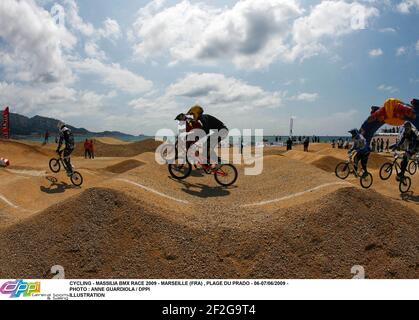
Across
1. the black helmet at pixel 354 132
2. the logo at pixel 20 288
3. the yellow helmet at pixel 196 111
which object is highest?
the yellow helmet at pixel 196 111

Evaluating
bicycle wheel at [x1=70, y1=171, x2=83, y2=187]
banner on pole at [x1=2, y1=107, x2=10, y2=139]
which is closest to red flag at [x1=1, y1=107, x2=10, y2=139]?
banner on pole at [x1=2, y1=107, x2=10, y2=139]

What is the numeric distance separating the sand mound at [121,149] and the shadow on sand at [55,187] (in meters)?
23.5

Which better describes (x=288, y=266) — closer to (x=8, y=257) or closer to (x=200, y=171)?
(x=8, y=257)

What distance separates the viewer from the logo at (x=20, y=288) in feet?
15.1

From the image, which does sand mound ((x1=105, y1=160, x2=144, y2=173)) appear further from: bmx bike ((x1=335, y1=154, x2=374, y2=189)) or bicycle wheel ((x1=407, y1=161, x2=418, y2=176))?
bicycle wheel ((x1=407, y1=161, x2=418, y2=176))

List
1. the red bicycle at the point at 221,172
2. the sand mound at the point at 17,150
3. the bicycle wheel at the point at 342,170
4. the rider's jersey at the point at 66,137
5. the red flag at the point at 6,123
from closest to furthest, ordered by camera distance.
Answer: the red bicycle at the point at 221,172
the rider's jersey at the point at 66,137
the bicycle wheel at the point at 342,170
the sand mound at the point at 17,150
the red flag at the point at 6,123

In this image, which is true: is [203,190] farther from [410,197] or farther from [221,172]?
[410,197]

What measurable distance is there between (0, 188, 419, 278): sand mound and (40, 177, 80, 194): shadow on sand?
742 cm

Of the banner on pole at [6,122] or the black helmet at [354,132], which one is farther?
the banner on pole at [6,122]

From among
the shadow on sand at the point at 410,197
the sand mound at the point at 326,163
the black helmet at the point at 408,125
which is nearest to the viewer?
the shadow on sand at the point at 410,197

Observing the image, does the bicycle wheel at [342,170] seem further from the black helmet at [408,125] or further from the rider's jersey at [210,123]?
the rider's jersey at [210,123]

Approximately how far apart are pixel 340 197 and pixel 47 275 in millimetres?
7868

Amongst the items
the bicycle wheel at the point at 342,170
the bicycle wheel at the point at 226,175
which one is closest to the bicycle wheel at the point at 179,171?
the bicycle wheel at the point at 226,175
